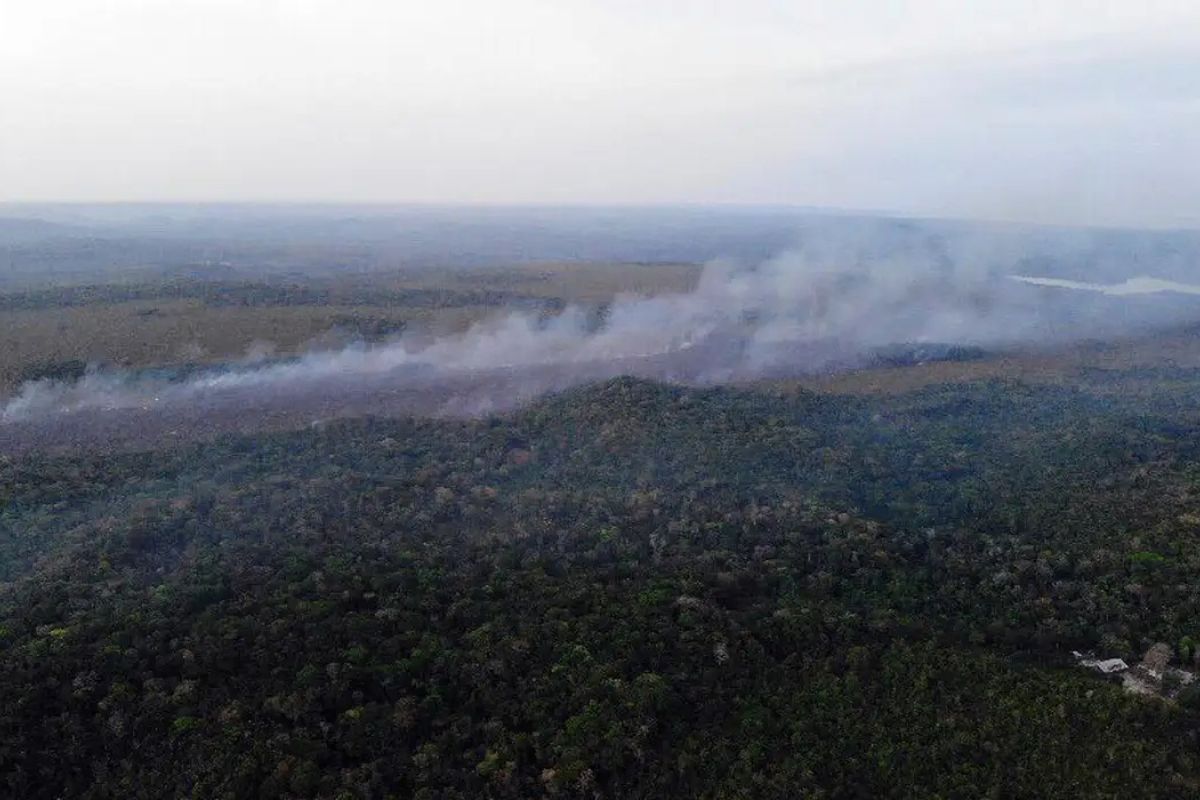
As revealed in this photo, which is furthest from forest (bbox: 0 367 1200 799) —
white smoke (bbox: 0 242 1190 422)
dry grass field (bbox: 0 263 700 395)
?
dry grass field (bbox: 0 263 700 395)

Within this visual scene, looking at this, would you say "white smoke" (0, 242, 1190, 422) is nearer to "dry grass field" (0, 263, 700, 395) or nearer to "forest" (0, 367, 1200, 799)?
"dry grass field" (0, 263, 700, 395)

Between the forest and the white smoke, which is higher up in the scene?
the white smoke

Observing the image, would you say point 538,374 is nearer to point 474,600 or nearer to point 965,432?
point 965,432

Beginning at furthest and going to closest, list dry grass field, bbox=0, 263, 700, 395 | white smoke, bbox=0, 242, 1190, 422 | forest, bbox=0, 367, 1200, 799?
dry grass field, bbox=0, 263, 700, 395 < white smoke, bbox=0, 242, 1190, 422 < forest, bbox=0, 367, 1200, 799

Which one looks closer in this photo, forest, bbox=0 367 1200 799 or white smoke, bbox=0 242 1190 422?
forest, bbox=0 367 1200 799

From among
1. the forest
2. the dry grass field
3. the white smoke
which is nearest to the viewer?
the forest

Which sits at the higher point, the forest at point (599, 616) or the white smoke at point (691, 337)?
the white smoke at point (691, 337)

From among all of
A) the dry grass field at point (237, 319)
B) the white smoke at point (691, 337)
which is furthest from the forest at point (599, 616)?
the dry grass field at point (237, 319)

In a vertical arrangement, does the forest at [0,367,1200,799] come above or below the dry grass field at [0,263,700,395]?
below

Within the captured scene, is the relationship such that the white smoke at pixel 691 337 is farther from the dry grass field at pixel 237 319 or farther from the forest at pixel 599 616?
the forest at pixel 599 616
